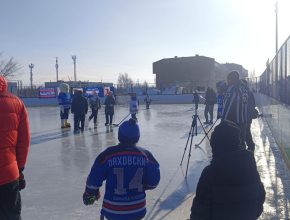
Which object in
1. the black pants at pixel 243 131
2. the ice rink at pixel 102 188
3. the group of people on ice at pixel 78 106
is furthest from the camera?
the group of people on ice at pixel 78 106

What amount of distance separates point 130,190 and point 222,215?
0.84 meters

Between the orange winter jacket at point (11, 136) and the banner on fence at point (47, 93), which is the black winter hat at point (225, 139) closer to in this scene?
the orange winter jacket at point (11, 136)

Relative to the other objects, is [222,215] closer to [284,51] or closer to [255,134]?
[284,51]

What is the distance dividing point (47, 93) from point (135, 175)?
31487 millimetres

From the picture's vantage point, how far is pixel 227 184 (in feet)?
6.28

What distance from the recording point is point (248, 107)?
216 inches

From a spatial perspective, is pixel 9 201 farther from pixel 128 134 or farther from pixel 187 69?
pixel 187 69

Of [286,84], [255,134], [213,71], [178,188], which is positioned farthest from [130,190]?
[213,71]

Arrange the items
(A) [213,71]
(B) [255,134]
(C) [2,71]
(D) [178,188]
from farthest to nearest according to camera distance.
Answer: (A) [213,71] → (C) [2,71] → (B) [255,134] → (D) [178,188]

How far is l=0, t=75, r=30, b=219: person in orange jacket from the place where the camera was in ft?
8.24

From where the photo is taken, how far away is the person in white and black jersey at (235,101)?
201 inches

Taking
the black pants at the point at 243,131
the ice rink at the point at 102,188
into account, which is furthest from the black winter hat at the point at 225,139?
the black pants at the point at 243,131

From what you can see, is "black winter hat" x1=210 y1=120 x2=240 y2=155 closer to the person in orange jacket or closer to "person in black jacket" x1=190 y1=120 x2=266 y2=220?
"person in black jacket" x1=190 y1=120 x2=266 y2=220

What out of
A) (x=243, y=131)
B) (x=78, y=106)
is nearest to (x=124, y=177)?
(x=243, y=131)
